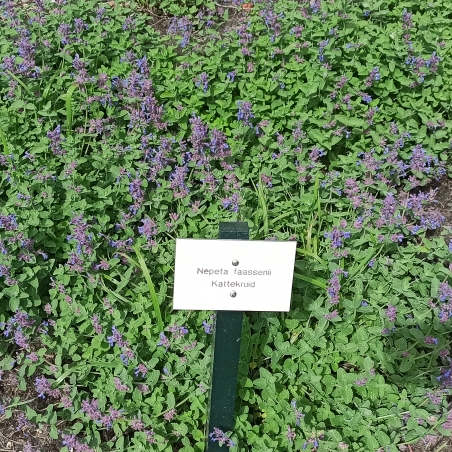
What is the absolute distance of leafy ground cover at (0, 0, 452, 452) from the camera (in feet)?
8.56

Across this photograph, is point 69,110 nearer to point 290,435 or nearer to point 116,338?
point 116,338

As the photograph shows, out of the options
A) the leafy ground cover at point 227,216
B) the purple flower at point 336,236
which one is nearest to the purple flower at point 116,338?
the leafy ground cover at point 227,216

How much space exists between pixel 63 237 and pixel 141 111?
3.14 feet

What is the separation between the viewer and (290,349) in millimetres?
2721

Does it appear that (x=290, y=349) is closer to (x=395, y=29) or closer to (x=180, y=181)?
(x=180, y=181)

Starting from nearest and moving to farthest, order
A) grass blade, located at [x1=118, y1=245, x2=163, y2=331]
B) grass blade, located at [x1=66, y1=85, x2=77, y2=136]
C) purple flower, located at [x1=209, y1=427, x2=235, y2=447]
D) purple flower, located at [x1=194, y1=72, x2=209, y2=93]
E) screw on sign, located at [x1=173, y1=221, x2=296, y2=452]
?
screw on sign, located at [x1=173, y1=221, x2=296, y2=452] < purple flower, located at [x1=209, y1=427, x2=235, y2=447] < grass blade, located at [x1=118, y1=245, x2=163, y2=331] < grass blade, located at [x1=66, y1=85, x2=77, y2=136] < purple flower, located at [x1=194, y1=72, x2=209, y2=93]

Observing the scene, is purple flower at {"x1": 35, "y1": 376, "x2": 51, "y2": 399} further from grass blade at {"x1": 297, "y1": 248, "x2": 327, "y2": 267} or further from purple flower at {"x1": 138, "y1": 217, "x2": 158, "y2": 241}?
grass blade at {"x1": 297, "y1": 248, "x2": 327, "y2": 267}

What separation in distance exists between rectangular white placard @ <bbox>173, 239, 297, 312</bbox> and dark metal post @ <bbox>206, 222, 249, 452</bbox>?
0.18 feet

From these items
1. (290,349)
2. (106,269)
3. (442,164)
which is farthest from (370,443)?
(442,164)

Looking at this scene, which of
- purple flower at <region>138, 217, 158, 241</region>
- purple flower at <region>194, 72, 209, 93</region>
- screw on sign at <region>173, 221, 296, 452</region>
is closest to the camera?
screw on sign at <region>173, 221, 296, 452</region>

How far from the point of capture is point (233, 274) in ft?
6.70

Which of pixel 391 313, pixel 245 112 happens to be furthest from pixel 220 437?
pixel 245 112

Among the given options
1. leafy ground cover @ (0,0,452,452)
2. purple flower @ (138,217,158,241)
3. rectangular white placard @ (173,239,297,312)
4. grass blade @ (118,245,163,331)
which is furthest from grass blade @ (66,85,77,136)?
rectangular white placard @ (173,239,297,312)

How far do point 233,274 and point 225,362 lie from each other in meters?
0.44
